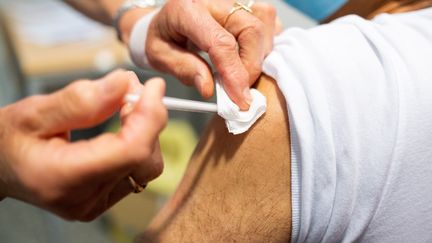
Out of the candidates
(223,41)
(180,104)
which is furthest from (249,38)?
(180,104)

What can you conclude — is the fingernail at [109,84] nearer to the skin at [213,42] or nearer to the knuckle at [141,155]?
the knuckle at [141,155]

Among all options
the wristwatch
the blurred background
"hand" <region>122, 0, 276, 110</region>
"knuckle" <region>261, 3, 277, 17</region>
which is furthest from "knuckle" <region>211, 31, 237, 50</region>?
the blurred background

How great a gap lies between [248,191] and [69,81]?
1619 mm

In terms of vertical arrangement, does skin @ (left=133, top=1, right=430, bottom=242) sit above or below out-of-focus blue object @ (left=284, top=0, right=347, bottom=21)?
below

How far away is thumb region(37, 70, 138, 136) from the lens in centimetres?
44

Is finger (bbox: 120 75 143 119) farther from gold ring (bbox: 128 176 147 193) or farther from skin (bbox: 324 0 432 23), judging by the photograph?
skin (bbox: 324 0 432 23)

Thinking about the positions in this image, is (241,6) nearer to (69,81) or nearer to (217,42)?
(217,42)

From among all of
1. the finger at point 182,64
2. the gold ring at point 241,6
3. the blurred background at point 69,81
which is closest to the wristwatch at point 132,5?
the finger at point 182,64

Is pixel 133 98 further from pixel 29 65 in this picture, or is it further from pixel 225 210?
pixel 29 65

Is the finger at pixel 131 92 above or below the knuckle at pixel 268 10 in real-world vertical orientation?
above

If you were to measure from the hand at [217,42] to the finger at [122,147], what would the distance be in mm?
221

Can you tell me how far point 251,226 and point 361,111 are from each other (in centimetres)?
21

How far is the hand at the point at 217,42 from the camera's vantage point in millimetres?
674

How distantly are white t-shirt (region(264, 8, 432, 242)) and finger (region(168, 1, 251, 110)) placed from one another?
6 centimetres
